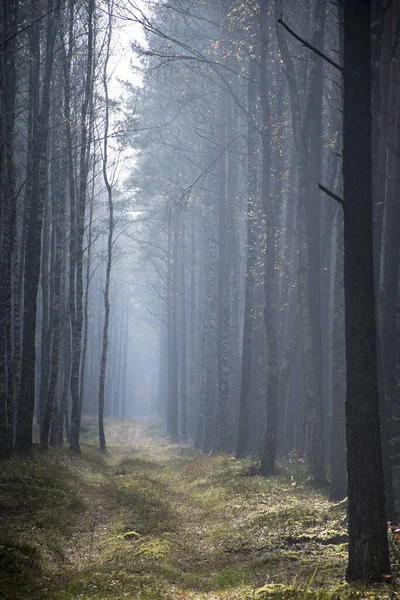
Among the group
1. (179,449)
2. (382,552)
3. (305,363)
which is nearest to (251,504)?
(305,363)

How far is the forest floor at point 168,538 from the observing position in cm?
578

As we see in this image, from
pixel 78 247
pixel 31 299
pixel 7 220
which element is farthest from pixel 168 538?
pixel 78 247

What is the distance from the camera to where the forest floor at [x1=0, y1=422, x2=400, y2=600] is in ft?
19.0

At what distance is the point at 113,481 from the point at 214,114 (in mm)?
17388

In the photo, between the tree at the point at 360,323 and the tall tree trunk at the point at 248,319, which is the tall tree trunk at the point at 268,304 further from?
the tree at the point at 360,323

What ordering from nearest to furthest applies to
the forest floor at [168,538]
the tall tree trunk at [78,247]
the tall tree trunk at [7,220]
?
the forest floor at [168,538] < the tall tree trunk at [7,220] < the tall tree trunk at [78,247]

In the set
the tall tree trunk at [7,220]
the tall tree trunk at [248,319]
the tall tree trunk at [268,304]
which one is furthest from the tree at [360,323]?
the tall tree trunk at [248,319]

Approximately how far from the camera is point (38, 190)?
1441 cm

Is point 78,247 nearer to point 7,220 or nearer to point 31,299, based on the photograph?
point 31,299

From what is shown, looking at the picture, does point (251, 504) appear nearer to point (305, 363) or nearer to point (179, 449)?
point (305, 363)

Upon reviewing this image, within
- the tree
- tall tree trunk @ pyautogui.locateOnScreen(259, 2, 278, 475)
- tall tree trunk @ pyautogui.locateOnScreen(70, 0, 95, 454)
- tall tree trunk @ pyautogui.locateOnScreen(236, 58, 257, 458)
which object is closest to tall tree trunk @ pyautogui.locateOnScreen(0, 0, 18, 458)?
tall tree trunk @ pyautogui.locateOnScreen(70, 0, 95, 454)

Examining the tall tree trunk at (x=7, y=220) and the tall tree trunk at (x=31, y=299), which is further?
the tall tree trunk at (x=31, y=299)

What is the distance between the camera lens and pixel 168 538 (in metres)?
8.17

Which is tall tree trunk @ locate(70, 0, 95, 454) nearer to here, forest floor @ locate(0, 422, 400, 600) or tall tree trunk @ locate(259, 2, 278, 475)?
forest floor @ locate(0, 422, 400, 600)
